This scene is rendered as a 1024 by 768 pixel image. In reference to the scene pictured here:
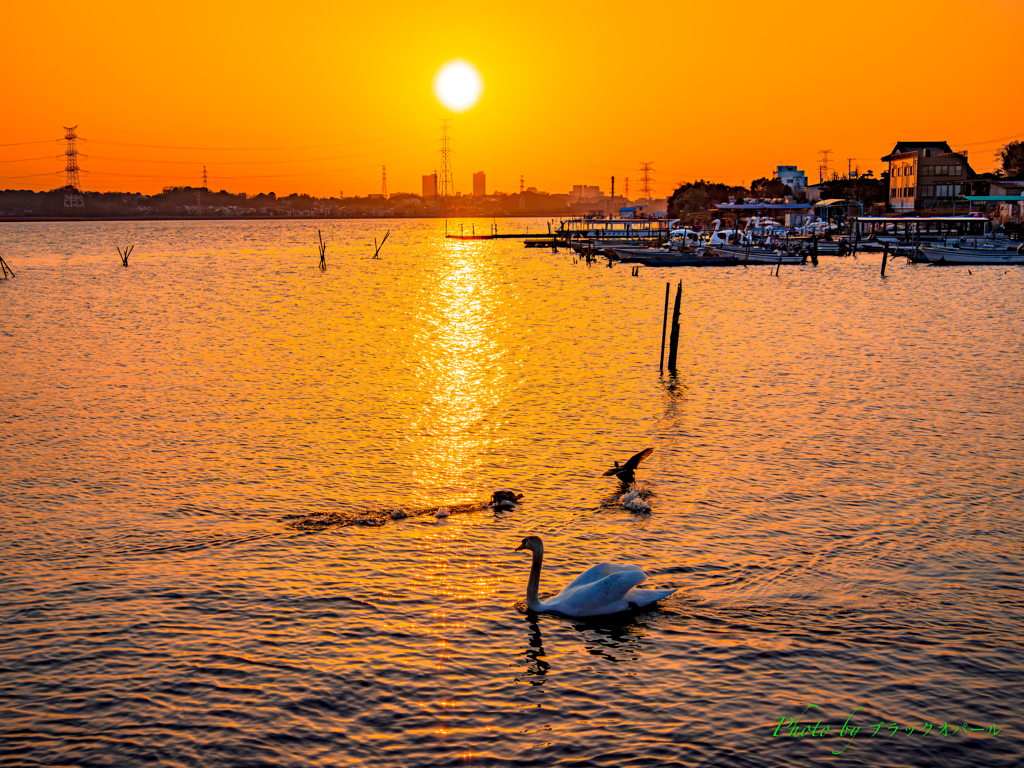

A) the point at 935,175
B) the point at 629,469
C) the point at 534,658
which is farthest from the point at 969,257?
the point at 534,658

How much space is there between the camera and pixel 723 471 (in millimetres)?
18734

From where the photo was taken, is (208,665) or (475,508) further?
(475,508)

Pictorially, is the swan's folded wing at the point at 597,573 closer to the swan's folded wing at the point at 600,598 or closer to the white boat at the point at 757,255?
the swan's folded wing at the point at 600,598

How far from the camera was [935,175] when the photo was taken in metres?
138

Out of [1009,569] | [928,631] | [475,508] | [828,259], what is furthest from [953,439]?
[828,259]

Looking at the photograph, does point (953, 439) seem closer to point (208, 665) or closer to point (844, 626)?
point (844, 626)

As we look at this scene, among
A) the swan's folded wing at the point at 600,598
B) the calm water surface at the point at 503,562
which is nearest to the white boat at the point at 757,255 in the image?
the calm water surface at the point at 503,562

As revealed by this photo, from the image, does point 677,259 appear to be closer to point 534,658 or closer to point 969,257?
point 969,257

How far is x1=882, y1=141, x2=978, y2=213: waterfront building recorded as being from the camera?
447ft

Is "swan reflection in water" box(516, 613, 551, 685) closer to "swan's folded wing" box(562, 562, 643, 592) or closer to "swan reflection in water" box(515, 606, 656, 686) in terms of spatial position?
"swan reflection in water" box(515, 606, 656, 686)

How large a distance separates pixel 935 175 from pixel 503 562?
483 ft

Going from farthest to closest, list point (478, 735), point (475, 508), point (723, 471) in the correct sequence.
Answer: point (723, 471) < point (475, 508) < point (478, 735)

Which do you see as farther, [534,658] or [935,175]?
[935,175]

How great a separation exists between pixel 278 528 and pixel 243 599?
9.68ft
